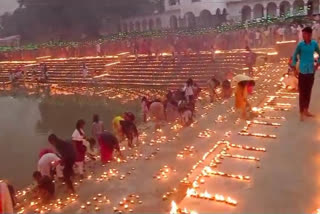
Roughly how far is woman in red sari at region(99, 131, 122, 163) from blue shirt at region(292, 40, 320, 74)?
3.83 meters

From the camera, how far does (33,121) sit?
53.0 ft

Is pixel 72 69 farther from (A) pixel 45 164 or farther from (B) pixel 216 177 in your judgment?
(B) pixel 216 177

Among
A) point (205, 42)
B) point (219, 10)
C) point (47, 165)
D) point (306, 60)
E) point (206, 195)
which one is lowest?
point (47, 165)

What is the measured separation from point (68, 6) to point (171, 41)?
20.5 metres

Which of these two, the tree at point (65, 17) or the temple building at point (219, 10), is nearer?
the temple building at point (219, 10)

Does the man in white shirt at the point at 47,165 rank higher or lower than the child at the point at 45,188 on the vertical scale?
higher

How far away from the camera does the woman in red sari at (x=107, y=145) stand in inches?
312

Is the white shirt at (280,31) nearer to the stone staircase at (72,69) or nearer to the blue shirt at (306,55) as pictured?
the stone staircase at (72,69)

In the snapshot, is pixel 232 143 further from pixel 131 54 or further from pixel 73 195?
pixel 131 54

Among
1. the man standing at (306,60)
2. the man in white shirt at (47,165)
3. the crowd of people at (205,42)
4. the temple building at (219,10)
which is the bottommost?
the man in white shirt at (47,165)

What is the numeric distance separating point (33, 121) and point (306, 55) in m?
12.7

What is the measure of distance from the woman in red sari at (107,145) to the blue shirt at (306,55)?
12.6 ft

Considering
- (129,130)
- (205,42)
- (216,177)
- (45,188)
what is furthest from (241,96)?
(205,42)

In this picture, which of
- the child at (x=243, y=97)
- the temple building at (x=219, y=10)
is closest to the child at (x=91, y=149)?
the child at (x=243, y=97)
